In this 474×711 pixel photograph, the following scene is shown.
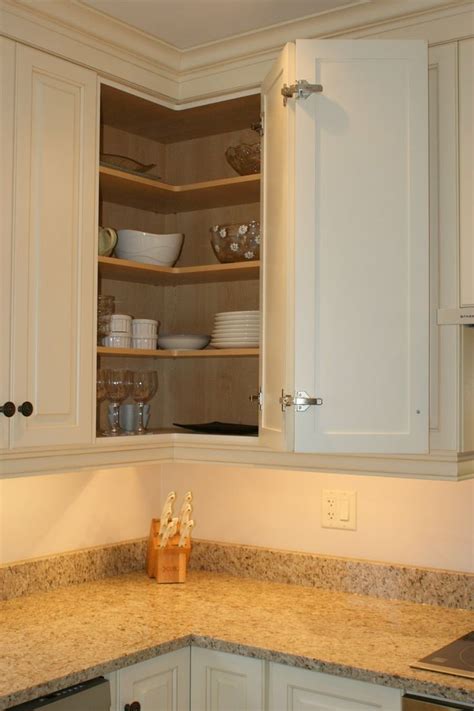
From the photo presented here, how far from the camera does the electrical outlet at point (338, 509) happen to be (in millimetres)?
2668

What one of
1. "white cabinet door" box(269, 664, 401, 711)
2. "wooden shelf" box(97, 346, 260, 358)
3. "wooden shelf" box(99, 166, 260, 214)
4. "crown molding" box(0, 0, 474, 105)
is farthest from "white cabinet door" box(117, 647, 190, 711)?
"crown molding" box(0, 0, 474, 105)

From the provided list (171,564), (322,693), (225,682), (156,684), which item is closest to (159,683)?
(156,684)

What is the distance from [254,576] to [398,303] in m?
Result: 1.14

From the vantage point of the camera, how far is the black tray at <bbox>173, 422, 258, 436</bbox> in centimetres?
261

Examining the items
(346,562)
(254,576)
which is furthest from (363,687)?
(254,576)

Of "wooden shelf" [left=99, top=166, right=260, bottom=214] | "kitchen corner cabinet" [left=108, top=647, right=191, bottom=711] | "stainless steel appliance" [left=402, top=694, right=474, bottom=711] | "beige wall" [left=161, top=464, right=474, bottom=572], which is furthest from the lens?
"wooden shelf" [left=99, top=166, right=260, bottom=214]

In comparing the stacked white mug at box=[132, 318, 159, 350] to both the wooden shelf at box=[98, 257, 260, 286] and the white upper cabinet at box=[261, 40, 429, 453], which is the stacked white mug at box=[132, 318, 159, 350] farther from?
A: the white upper cabinet at box=[261, 40, 429, 453]

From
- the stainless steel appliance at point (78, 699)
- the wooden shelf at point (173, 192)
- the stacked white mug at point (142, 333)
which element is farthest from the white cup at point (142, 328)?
the stainless steel appliance at point (78, 699)

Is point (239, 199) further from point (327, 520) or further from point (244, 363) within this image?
point (327, 520)

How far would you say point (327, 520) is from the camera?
2.71 meters

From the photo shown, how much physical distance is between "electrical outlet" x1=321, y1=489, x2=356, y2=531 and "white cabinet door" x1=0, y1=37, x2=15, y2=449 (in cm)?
104

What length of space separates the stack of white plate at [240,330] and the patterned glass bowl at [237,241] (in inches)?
7.1

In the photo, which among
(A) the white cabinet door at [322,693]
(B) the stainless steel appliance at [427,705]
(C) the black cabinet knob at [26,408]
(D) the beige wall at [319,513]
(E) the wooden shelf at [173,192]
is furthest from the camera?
(E) the wooden shelf at [173,192]

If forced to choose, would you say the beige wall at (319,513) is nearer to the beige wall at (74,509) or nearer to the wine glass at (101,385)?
the beige wall at (74,509)
